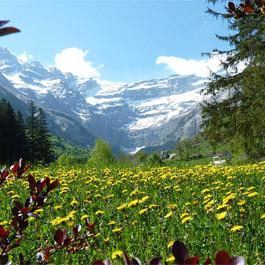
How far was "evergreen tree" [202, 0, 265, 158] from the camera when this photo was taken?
18984 millimetres

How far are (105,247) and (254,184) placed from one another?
4281mm

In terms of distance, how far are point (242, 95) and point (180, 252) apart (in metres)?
22.8

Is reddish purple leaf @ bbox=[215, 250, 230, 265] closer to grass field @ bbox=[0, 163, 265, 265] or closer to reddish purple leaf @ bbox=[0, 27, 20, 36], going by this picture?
reddish purple leaf @ bbox=[0, 27, 20, 36]

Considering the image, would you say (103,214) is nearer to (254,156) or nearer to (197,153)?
(254,156)

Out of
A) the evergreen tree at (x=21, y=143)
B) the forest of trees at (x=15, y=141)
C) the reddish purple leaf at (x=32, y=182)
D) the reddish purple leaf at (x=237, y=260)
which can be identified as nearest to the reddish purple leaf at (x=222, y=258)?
the reddish purple leaf at (x=237, y=260)

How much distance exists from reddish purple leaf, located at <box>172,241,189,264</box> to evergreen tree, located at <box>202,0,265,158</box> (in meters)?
16.6

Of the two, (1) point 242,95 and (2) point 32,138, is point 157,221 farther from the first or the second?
(2) point 32,138

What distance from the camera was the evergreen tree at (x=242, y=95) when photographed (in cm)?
1898

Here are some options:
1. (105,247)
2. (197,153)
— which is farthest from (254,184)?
(197,153)

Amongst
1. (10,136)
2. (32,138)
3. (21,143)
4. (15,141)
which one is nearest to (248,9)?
(10,136)

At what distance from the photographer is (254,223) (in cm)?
529

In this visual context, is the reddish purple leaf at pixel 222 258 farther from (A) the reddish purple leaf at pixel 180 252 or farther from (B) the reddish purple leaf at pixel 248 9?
(B) the reddish purple leaf at pixel 248 9

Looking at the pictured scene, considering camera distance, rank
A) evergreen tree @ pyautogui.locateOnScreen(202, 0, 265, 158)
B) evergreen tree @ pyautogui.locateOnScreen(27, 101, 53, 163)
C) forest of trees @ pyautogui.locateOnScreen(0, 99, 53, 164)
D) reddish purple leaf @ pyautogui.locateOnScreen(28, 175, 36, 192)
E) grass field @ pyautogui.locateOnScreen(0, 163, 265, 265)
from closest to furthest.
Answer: reddish purple leaf @ pyautogui.locateOnScreen(28, 175, 36, 192)
grass field @ pyautogui.locateOnScreen(0, 163, 265, 265)
evergreen tree @ pyautogui.locateOnScreen(202, 0, 265, 158)
forest of trees @ pyautogui.locateOnScreen(0, 99, 53, 164)
evergreen tree @ pyautogui.locateOnScreen(27, 101, 53, 163)

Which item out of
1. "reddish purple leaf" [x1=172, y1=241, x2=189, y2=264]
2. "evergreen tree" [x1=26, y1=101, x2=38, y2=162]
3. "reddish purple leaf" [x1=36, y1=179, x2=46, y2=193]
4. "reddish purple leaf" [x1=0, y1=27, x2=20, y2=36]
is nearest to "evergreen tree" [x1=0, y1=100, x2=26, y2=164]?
"evergreen tree" [x1=26, y1=101, x2=38, y2=162]
